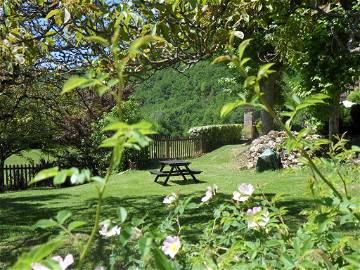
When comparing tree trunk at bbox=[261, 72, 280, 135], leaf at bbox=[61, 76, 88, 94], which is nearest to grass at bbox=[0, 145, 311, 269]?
leaf at bbox=[61, 76, 88, 94]

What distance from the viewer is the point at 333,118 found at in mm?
14117

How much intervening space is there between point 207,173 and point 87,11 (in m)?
10.5

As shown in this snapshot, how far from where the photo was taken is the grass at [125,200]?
677cm

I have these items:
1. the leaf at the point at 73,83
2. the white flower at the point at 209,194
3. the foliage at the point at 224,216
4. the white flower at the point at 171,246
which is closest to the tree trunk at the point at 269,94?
the foliage at the point at 224,216

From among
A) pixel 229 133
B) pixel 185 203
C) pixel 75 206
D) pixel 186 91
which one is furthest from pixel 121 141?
pixel 186 91

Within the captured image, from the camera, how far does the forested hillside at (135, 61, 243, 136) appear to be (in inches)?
1435

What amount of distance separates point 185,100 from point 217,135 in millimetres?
17170

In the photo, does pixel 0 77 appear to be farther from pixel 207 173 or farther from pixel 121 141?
pixel 207 173

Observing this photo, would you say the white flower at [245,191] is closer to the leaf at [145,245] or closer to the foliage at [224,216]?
the foliage at [224,216]

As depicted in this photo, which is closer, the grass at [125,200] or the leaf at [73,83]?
the leaf at [73,83]

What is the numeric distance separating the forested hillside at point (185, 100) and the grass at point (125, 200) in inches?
816

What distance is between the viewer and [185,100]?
137 ft

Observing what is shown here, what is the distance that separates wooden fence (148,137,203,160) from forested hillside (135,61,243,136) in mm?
10763

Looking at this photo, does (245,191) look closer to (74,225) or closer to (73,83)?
(74,225)
